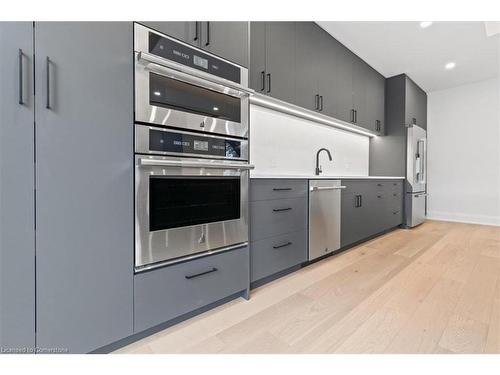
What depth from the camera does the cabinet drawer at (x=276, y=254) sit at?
5.50 ft

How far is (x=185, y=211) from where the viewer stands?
1293 millimetres

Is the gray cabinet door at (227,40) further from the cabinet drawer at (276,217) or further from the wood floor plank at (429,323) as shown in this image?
the wood floor plank at (429,323)

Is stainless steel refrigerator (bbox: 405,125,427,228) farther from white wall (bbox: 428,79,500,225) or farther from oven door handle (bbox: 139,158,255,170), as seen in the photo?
oven door handle (bbox: 139,158,255,170)

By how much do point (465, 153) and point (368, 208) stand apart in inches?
116

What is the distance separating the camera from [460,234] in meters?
3.40

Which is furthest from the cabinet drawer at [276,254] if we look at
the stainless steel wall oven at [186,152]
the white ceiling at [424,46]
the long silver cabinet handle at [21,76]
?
the white ceiling at [424,46]

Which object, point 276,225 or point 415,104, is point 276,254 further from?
point 415,104

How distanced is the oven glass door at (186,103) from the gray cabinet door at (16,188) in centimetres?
39

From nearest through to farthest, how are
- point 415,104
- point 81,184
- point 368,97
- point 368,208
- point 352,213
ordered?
point 81,184, point 352,213, point 368,208, point 368,97, point 415,104

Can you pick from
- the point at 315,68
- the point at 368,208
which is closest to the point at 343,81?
the point at 315,68

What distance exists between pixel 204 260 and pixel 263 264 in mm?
540

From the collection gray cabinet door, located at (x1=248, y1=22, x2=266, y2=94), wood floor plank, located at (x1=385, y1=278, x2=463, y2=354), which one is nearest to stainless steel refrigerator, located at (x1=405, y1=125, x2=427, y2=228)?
wood floor plank, located at (x1=385, y1=278, x2=463, y2=354)
